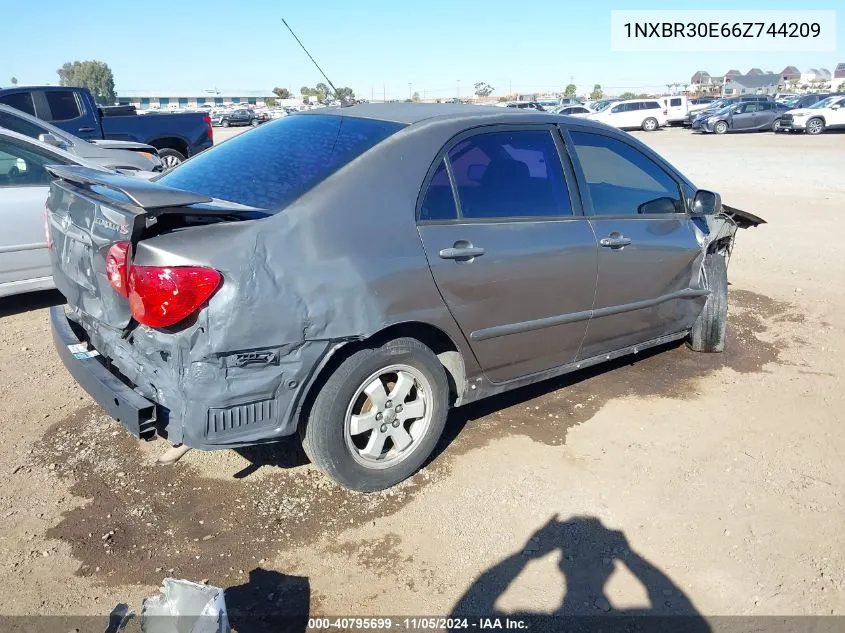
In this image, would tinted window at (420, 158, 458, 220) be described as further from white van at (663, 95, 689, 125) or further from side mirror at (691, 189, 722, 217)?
white van at (663, 95, 689, 125)

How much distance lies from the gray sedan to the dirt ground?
12.3 inches

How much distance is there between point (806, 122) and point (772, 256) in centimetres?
2505

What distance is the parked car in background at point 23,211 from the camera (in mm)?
5480

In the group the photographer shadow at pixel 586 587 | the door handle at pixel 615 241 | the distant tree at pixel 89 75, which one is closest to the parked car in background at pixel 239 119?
the door handle at pixel 615 241

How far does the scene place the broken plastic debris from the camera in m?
2.06

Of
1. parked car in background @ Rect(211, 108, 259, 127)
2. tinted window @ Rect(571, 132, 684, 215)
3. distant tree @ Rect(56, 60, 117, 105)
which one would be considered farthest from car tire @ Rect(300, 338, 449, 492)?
distant tree @ Rect(56, 60, 117, 105)

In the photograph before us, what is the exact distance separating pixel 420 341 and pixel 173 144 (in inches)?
453

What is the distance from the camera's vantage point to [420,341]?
3279 millimetres

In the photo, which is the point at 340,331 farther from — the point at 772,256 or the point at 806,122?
the point at 806,122

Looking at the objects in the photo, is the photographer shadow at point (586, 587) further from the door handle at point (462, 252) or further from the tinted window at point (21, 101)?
the tinted window at point (21, 101)

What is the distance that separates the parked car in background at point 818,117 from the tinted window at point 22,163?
3013cm

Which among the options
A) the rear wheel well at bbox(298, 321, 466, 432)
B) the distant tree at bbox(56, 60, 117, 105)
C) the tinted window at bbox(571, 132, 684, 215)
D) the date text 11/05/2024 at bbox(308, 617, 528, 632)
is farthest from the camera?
the distant tree at bbox(56, 60, 117, 105)

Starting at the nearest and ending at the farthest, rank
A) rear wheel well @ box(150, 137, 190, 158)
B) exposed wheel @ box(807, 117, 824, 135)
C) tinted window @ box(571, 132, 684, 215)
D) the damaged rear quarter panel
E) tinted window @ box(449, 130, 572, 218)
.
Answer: the damaged rear quarter panel → tinted window @ box(449, 130, 572, 218) → tinted window @ box(571, 132, 684, 215) → rear wheel well @ box(150, 137, 190, 158) → exposed wheel @ box(807, 117, 824, 135)

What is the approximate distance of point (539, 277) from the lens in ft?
11.6
